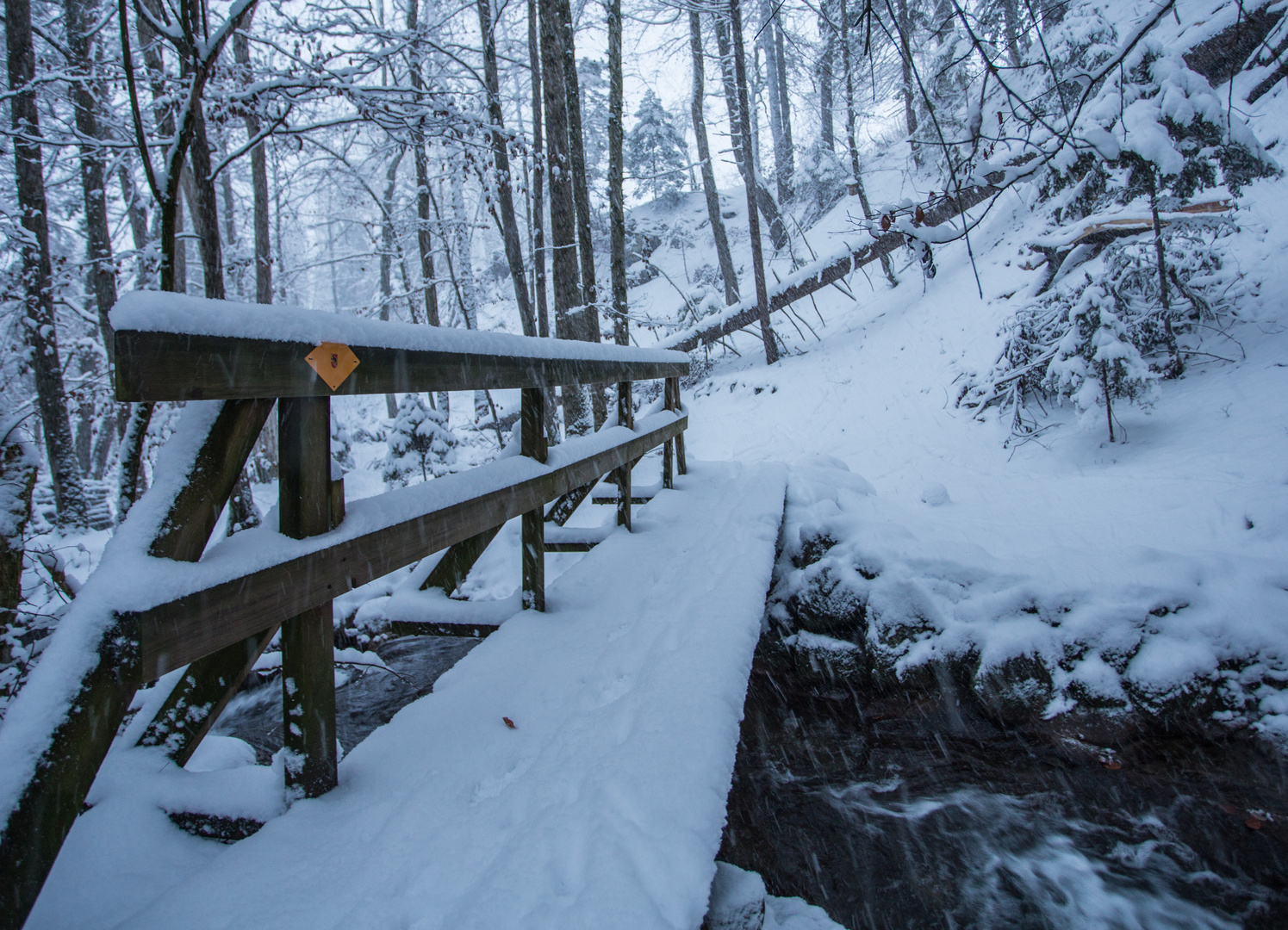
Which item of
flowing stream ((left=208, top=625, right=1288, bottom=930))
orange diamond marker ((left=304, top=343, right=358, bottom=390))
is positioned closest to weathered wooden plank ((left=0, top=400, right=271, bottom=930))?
orange diamond marker ((left=304, top=343, right=358, bottom=390))

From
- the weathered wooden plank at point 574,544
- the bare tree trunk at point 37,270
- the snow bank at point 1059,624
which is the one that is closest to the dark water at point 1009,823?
the snow bank at point 1059,624

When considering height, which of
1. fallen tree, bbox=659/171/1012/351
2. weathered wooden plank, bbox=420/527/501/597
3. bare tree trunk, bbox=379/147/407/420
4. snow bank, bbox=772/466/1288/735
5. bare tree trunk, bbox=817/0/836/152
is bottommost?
snow bank, bbox=772/466/1288/735

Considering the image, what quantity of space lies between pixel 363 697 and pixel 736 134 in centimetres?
1355

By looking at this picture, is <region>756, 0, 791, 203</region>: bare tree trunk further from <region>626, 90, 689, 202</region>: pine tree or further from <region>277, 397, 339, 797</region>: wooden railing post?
<region>277, 397, 339, 797</region>: wooden railing post

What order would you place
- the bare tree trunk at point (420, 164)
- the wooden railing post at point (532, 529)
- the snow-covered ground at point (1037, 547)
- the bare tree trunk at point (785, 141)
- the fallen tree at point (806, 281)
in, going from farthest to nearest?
the bare tree trunk at point (785, 141) → the fallen tree at point (806, 281) → the bare tree trunk at point (420, 164) → the wooden railing post at point (532, 529) → the snow-covered ground at point (1037, 547)

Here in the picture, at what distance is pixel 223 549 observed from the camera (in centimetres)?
144

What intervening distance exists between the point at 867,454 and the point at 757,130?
19669mm

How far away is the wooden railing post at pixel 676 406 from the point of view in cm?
576

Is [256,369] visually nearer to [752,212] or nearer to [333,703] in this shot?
[333,703]

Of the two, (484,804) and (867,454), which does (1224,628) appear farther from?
(867,454)

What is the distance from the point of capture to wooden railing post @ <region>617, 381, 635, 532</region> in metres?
4.23

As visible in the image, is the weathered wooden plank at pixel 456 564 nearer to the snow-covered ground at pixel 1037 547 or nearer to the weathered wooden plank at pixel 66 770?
the snow-covered ground at pixel 1037 547

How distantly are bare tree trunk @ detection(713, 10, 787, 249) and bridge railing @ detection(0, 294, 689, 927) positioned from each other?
11778mm

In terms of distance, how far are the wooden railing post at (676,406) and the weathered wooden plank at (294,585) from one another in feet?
10.9
